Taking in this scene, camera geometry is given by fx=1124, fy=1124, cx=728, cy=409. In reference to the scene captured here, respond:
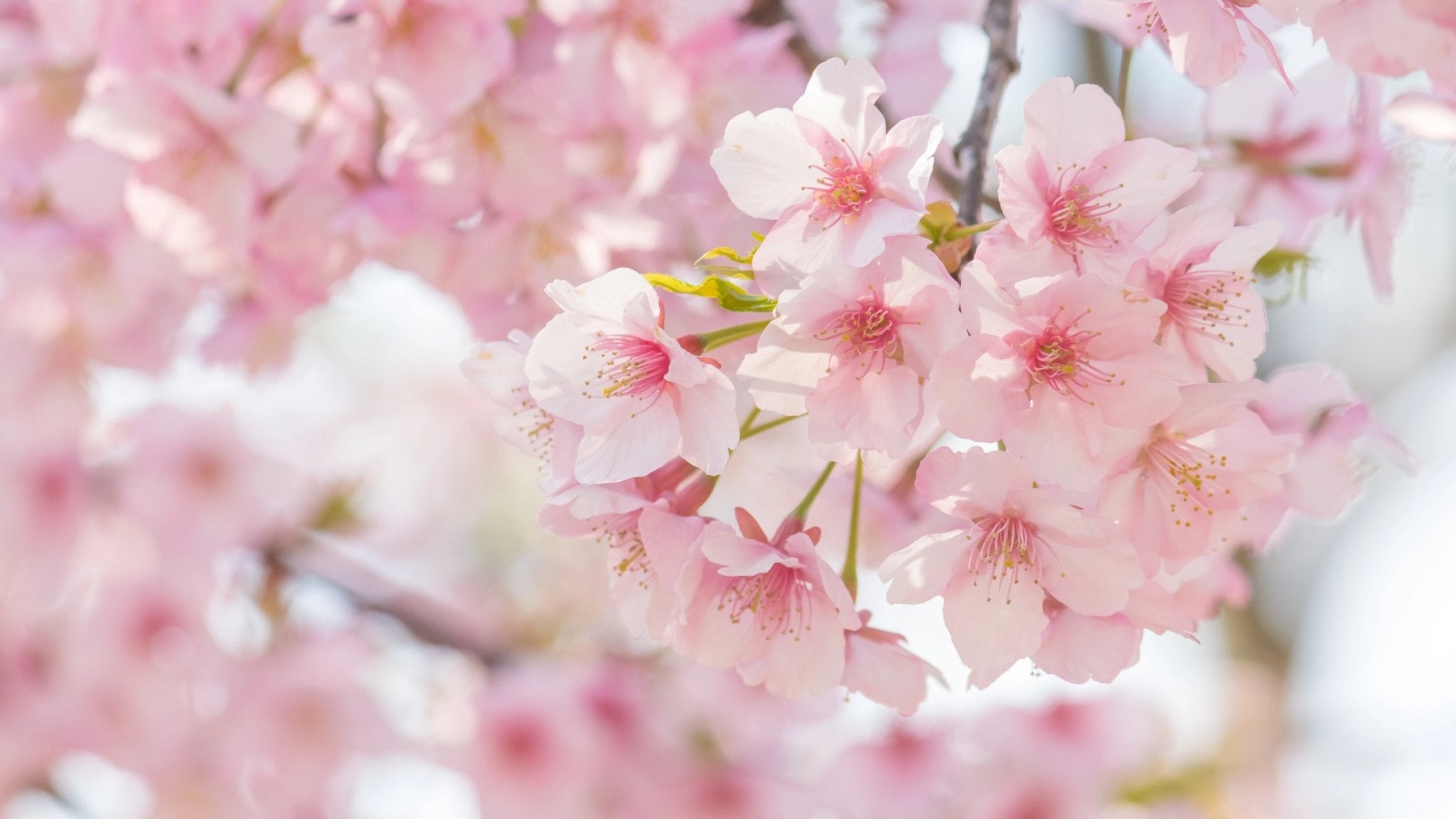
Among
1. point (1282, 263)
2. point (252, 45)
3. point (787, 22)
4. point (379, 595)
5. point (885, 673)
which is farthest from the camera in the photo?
point (379, 595)

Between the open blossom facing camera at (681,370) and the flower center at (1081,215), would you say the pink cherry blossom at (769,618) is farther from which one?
the flower center at (1081,215)

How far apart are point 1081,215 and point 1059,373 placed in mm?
95

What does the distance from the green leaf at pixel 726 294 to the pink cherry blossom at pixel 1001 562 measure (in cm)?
14

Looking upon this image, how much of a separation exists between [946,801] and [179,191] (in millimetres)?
1562

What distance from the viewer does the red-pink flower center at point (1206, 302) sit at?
703 millimetres

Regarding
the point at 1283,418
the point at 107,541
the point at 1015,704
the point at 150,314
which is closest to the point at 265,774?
the point at 107,541

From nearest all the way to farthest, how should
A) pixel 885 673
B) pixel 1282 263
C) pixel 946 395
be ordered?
pixel 946 395 < pixel 885 673 < pixel 1282 263

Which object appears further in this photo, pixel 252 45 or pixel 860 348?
pixel 252 45

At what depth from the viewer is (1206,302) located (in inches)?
27.9

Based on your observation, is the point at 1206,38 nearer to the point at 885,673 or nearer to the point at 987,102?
the point at 987,102

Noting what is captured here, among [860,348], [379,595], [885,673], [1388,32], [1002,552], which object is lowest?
[379,595]

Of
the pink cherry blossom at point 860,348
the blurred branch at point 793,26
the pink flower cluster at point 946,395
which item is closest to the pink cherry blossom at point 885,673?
the pink flower cluster at point 946,395

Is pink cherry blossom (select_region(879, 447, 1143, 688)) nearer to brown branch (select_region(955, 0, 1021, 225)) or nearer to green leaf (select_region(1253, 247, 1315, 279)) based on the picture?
brown branch (select_region(955, 0, 1021, 225))

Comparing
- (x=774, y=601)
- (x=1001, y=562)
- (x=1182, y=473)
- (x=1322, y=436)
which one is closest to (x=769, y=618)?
(x=774, y=601)
